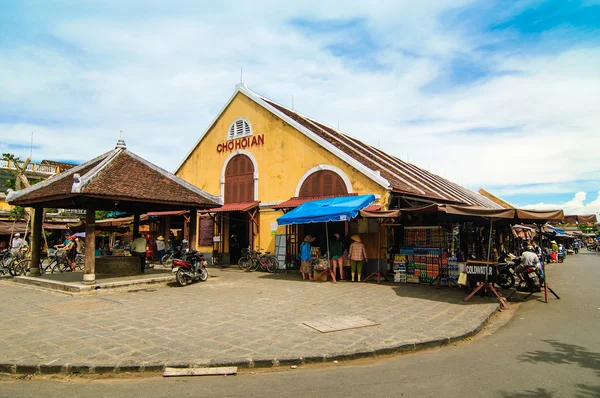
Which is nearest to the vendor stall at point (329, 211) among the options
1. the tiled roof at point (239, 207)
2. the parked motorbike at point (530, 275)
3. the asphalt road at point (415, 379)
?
the tiled roof at point (239, 207)

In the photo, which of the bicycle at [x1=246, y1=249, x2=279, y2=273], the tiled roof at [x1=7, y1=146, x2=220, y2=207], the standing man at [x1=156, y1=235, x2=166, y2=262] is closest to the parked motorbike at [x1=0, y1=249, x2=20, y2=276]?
the tiled roof at [x1=7, y1=146, x2=220, y2=207]

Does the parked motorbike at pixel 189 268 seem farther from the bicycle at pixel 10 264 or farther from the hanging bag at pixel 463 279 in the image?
the hanging bag at pixel 463 279

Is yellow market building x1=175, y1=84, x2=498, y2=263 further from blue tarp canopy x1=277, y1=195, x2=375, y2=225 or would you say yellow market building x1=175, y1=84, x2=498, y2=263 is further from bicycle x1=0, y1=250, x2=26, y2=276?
bicycle x1=0, y1=250, x2=26, y2=276

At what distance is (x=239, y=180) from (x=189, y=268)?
297 inches

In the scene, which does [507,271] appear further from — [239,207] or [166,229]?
[166,229]

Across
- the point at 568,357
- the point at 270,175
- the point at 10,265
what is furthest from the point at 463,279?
the point at 10,265

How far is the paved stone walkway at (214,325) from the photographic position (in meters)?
5.28

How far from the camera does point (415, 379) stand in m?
4.65

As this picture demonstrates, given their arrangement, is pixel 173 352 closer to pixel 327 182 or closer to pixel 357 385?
pixel 357 385

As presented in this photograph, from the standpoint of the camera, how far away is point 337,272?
14133 millimetres

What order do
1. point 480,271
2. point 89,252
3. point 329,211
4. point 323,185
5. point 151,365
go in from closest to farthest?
point 151,365 < point 480,271 < point 89,252 < point 329,211 < point 323,185

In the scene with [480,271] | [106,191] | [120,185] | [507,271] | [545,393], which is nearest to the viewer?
[545,393]

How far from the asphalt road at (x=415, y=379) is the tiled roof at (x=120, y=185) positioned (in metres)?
7.05

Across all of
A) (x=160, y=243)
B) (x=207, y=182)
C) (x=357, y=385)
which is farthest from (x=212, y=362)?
(x=160, y=243)
